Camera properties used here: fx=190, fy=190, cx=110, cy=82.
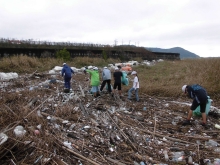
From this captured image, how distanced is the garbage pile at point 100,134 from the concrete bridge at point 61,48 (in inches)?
452

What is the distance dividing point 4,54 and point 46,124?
13.2 metres

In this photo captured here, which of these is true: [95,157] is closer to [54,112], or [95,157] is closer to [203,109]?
[54,112]

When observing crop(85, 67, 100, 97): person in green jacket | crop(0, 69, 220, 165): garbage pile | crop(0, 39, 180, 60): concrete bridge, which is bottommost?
crop(0, 69, 220, 165): garbage pile

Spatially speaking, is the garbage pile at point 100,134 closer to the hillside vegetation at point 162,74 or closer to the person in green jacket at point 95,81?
the person in green jacket at point 95,81

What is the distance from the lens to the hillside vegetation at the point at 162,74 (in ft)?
27.0

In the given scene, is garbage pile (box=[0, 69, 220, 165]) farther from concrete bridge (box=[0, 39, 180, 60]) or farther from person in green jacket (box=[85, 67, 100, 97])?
concrete bridge (box=[0, 39, 180, 60])

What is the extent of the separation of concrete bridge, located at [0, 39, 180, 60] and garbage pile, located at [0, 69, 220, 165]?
11469mm

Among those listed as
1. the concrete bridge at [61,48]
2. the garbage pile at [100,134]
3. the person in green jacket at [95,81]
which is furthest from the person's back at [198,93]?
the concrete bridge at [61,48]

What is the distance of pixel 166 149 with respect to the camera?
412 centimetres

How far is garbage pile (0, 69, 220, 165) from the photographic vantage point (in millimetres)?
3519

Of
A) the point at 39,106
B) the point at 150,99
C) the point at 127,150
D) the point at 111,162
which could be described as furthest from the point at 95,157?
the point at 150,99

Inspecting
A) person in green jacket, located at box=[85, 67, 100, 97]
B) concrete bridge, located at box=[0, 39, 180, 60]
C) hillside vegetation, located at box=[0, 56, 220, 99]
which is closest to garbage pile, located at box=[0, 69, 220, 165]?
person in green jacket, located at box=[85, 67, 100, 97]

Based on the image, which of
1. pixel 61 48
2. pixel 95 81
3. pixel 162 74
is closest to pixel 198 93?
pixel 95 81

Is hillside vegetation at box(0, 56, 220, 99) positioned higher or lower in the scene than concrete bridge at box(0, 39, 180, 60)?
lower
